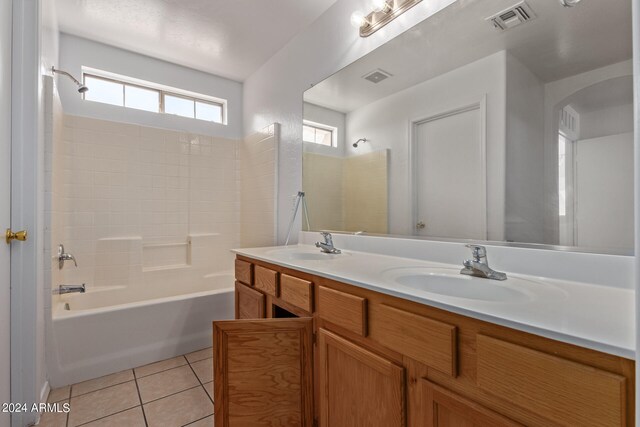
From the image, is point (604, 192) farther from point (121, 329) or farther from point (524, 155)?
point (121, 329)

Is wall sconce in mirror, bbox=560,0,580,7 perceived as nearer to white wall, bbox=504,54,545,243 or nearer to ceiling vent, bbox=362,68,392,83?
white wall, bbox=504,54,545,243

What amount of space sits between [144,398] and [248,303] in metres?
0.78

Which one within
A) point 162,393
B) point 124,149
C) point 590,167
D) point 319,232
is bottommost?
point 162,393

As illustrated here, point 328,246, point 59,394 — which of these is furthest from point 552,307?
point 59,394

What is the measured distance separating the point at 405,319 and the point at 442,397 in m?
0.21

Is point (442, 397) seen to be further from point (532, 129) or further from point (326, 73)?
point (326, 73)

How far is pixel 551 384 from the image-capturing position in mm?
596

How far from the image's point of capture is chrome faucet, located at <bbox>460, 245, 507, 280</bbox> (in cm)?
104

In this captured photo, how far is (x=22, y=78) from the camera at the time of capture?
1.42 m

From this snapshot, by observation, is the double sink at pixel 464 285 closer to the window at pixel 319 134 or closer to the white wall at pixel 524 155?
the white wall at pixel 524 155

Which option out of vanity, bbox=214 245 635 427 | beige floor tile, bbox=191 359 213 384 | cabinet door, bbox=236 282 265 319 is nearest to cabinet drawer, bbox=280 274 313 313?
vanity, bbox=214 245 635 427

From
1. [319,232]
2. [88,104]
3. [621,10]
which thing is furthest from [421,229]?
[88,104]

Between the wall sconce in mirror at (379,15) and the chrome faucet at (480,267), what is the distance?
4.09 ft

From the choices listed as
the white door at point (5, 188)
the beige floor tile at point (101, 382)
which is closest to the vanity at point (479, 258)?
the white door at point (5, 188)
